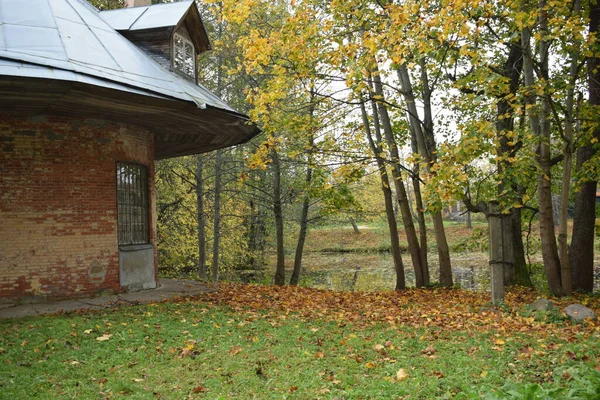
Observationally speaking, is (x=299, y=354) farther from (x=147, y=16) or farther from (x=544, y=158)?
(x=147, y=16)

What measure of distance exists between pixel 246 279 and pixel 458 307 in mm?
15151

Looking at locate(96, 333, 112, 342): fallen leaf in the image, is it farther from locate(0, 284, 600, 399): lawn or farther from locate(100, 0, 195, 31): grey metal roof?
locate(100, 0, 195, 31): grey metal roof

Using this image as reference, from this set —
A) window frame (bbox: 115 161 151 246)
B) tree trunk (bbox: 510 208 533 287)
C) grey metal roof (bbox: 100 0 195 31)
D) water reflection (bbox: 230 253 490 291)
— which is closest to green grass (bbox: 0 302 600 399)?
window frame (bbox: 115 161 151 246)

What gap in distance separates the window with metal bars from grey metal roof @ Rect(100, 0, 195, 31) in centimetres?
339

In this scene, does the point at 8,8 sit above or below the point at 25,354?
above

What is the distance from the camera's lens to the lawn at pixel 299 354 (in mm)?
4879

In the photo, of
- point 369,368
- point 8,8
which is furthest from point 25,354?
point 8,8

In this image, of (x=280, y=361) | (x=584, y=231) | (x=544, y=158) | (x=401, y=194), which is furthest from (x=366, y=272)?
(x=280, y=361)

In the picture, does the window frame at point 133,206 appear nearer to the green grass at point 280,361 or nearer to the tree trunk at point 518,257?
the green grass at point 280,361

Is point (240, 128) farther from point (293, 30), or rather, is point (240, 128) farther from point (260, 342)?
point (260, 342)

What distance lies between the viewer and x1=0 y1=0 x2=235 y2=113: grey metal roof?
27.3 feet

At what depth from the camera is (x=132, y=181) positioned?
11.9 m

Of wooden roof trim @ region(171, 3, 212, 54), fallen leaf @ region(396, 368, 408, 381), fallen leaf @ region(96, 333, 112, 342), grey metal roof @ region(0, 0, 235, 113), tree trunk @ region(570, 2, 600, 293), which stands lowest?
fallen leaf @ region(396, 368, 408, 381)

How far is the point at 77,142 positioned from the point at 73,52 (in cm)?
198
